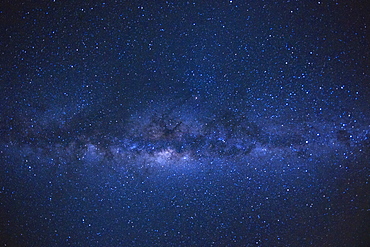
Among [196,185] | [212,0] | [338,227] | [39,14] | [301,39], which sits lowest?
[338,227]

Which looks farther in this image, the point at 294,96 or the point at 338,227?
the point at 338,227

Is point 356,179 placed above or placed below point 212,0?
below

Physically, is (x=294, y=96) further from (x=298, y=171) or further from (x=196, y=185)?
(x=196, y=185)

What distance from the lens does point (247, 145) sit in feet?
2.95

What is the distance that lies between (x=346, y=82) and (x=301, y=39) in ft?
0.88

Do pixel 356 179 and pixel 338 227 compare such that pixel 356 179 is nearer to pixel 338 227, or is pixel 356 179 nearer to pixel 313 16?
pixel 338 227

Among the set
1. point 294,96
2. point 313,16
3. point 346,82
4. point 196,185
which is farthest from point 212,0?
point 196,185

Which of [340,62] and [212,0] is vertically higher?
[212,0]

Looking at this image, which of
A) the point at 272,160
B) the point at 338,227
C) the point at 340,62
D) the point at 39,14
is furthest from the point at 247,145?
the point at 39,14

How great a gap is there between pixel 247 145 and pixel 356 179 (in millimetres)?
541

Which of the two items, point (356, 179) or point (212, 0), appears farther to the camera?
point (356, 179)

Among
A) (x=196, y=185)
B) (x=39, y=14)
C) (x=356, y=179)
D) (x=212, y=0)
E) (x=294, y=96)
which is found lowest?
(x=356, y=179)

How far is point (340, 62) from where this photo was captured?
2.84 feet

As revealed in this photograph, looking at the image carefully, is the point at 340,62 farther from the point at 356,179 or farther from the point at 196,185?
the point at 196,185
